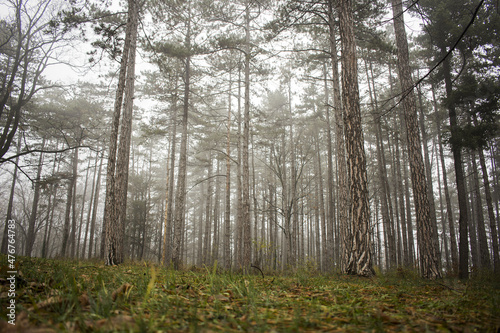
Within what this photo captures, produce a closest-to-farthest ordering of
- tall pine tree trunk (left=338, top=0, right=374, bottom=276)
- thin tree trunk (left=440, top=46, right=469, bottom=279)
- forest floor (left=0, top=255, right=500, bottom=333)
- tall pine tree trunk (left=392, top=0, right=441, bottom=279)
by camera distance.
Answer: forest floor (left=0, top=255, right=500, bottom=333) → tall pine tree trunk (left=338, top=0, right=374, bottom=276) → tall pine tree trunk (left=392, top=0, right=441, bottom=279) → thin tree trunk (left=440, top=46, right=469, bottom=279)

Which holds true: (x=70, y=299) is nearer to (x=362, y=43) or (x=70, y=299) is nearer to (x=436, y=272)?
(x=436, y=272)

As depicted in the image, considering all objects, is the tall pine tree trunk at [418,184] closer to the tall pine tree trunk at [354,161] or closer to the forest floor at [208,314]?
the tall pine tree trunk at [354,161]

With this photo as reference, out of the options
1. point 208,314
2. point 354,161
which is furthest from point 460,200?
point 208,314

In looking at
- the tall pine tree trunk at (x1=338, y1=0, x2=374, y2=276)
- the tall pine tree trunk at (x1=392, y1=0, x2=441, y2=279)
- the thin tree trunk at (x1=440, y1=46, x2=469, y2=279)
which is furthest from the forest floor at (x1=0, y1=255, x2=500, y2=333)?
the thin tree trunk at (x1=440, y1=46, x2=469, y2=279)

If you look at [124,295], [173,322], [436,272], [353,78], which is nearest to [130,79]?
[353,78]

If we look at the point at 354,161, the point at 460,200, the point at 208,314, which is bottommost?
the point at 208,314

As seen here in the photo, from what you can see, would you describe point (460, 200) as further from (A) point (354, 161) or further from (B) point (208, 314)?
(B) point (208, 314)

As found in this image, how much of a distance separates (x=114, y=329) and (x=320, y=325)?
1077mm

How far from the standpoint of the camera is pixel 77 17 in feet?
25.7

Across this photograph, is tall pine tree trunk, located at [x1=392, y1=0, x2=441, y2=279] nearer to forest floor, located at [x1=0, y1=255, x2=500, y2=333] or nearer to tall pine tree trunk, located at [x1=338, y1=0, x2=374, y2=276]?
tall pine tree trunk, located at [x1=338, y1=0, x2=374, y2=276]

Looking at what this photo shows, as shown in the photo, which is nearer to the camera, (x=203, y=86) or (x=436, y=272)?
(x=436, y=272)

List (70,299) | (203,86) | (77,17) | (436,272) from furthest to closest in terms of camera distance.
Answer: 1. (203,86)
2. (77,17)
3. (436,272)
4. (70,299)

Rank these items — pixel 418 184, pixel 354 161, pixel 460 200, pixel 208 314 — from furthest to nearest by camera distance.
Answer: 1. pixel 460 200
2. pixel 418 184
3. pixel 354 161
4. pixel 208 314

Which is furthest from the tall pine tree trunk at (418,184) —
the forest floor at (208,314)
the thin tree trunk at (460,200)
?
the forest floor at (208,314)
